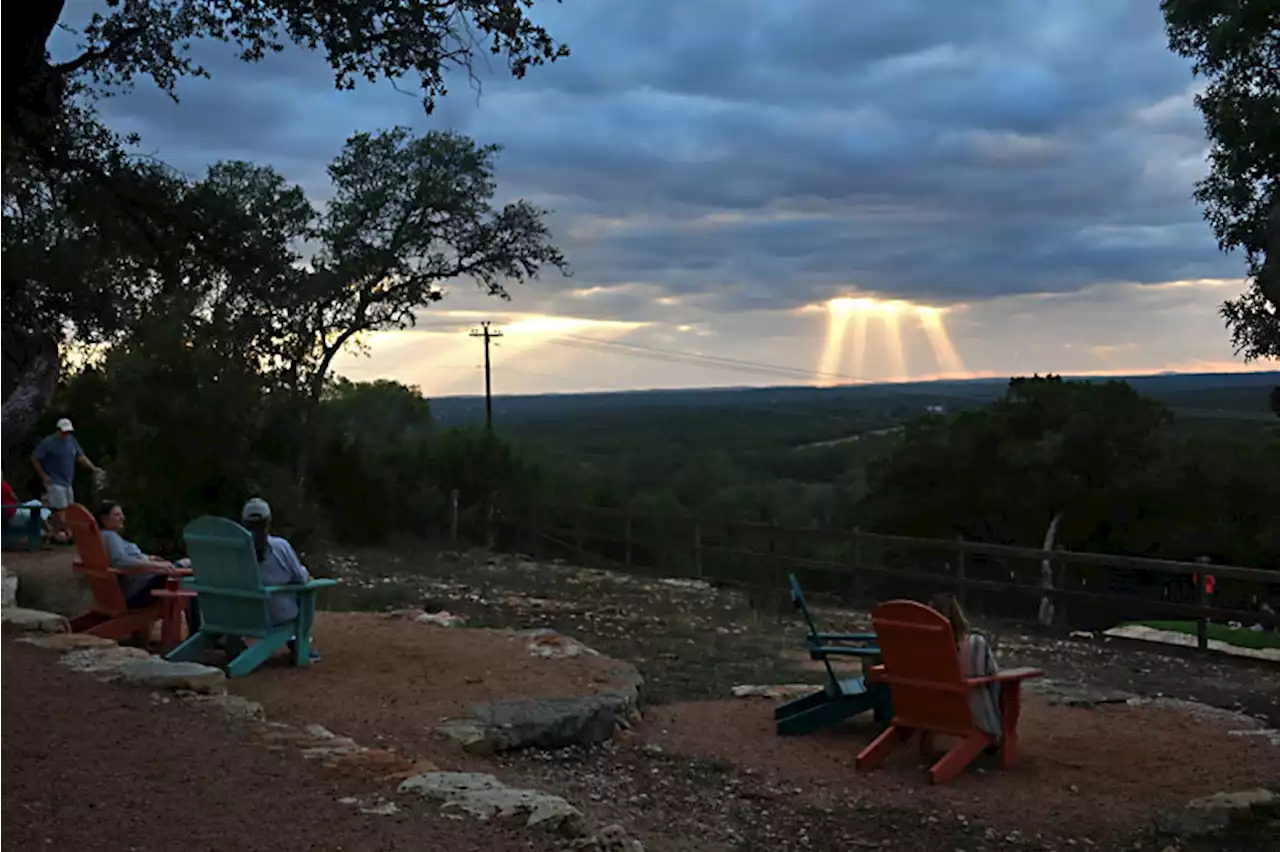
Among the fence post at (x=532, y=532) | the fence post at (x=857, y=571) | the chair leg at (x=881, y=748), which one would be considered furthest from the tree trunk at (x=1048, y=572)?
the chair leg at (x=881, y=748)

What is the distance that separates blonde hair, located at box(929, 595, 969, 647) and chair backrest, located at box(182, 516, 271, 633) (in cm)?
374

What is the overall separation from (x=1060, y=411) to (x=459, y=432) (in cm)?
1435

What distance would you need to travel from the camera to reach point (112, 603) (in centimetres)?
803

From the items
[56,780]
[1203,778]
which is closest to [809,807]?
[1203,778]

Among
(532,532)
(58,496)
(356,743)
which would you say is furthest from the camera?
(532,532)

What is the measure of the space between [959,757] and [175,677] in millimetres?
3944

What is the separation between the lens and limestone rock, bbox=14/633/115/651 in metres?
7.23

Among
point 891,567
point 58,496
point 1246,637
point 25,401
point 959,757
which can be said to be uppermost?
point 25,401

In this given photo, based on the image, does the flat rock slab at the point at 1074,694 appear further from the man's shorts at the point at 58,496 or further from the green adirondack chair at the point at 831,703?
the man's shorts at the point at 58,496

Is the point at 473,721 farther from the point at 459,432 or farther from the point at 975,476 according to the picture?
the point at 975,476

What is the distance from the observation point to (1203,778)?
6344mm

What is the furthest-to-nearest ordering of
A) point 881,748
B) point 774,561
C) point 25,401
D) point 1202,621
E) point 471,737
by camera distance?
point 774,561 < point 25,401 < point 1202,621 < point 881,748 < point 471,737

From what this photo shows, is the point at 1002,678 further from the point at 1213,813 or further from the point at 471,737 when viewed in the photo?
the point at 471,737

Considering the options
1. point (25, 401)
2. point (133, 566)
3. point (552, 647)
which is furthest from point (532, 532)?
point (133, 566)
